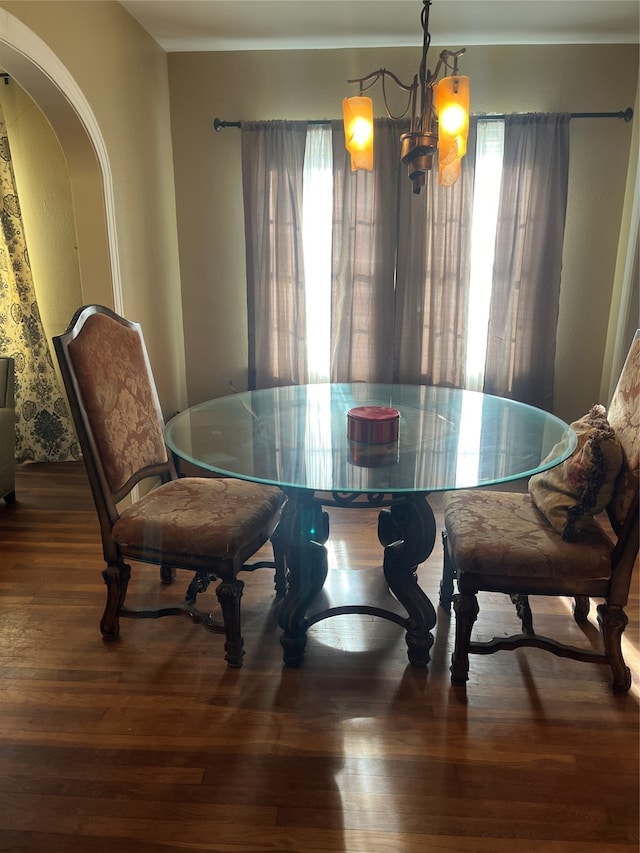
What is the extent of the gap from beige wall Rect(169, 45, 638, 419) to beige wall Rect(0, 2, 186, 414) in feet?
0.49

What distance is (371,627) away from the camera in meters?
2.21

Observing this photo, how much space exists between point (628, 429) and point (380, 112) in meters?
2.46

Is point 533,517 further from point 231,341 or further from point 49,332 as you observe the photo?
point 49,332

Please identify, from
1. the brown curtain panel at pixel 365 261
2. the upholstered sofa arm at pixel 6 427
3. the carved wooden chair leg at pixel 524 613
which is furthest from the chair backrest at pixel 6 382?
the carved wooden chair leg at pixel 524 613

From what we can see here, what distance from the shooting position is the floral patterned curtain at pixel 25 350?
370 centimetres

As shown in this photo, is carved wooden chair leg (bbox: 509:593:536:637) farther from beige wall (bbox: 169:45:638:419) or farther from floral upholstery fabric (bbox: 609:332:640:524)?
beige wall (bbox: 169:45:638:419)

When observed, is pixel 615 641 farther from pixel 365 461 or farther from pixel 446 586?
pixel 365 461

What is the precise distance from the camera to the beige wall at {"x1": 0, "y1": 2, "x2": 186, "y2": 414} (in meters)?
2.44

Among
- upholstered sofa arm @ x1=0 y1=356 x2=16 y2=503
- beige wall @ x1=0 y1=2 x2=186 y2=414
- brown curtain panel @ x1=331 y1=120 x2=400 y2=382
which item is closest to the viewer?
beige wall @ x1=0 y1=2 x2=186 y2=414

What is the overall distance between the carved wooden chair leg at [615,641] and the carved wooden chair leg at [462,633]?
39 cm

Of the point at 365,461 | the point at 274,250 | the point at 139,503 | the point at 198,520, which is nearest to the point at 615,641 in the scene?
the point at 365,461

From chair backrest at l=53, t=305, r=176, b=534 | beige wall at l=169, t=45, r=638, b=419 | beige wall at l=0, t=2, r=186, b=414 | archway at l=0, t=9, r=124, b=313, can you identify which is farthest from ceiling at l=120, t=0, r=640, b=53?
chair backrest at l=53, t=305, r=176, b=534

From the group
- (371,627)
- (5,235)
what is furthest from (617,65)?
(5,235)

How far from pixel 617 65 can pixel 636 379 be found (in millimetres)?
2365
